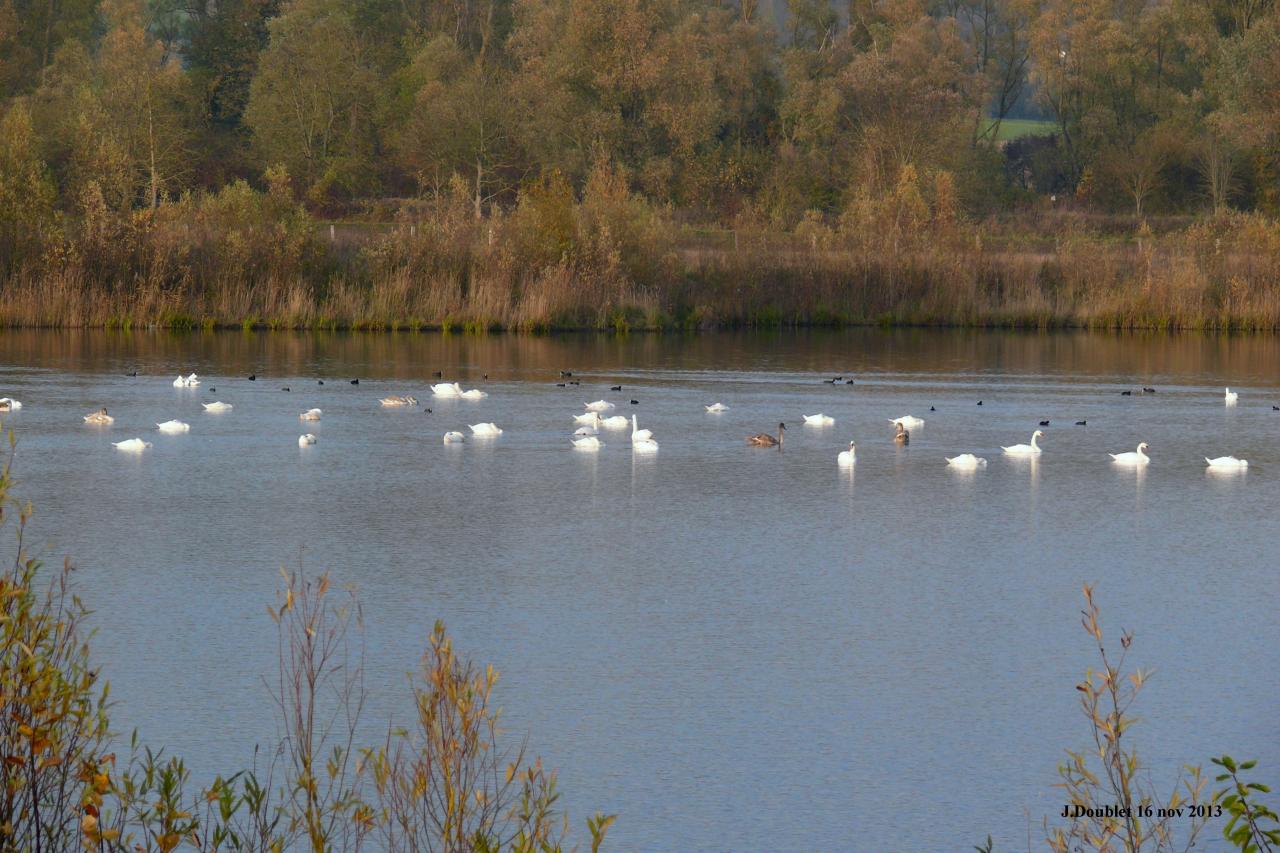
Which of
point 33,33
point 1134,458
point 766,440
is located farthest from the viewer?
point 33,33

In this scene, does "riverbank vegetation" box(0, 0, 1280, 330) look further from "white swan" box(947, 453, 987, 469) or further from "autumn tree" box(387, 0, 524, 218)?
"white swan" box(947, 453, 987, 469)

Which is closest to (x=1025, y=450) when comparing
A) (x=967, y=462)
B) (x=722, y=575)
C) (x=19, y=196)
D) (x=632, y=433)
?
(x=967, y=462)

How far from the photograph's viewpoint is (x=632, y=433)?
1969 centimetres

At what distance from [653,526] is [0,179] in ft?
84.1

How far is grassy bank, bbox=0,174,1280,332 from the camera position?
3444cm

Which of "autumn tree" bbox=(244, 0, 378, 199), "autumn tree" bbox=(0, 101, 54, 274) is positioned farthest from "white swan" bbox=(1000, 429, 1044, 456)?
"autumn tree" bbox=(244, 0, 378, 199)

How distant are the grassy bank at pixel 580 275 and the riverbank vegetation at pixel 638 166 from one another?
77mm

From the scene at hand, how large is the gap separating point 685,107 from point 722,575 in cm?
4666

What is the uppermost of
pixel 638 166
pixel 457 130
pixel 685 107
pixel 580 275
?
pixel 685 107

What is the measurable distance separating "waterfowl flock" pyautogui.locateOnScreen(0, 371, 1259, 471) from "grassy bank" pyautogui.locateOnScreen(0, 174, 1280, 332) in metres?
12.5

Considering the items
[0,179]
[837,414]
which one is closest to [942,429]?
[837,414]

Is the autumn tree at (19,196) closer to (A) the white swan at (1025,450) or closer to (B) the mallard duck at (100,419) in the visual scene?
(B) the mallard duck at (100,419)

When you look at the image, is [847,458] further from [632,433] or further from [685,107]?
[685,107]

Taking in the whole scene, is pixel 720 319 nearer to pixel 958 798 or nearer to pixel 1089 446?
pixel 1089 446
